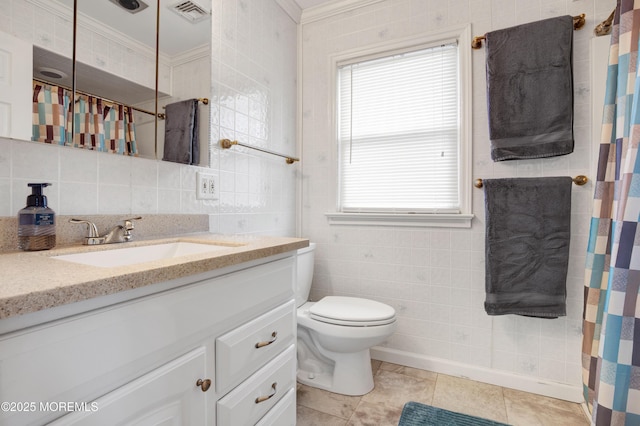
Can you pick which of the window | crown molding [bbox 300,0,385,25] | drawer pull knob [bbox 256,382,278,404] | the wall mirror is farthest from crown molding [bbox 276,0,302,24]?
drawer pull knob [bbox 256,382,278,404]

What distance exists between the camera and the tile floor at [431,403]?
1437 millimetres

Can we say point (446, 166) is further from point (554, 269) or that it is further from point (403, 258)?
point (554, 269)

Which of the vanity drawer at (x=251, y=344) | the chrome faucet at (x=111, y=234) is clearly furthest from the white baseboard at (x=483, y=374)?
the chrome faucet at (x=111, y=234)

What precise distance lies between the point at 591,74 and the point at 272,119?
168cm

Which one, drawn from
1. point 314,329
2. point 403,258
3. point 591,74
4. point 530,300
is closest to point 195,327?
point 314,329

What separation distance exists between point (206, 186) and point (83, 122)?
0.54 m

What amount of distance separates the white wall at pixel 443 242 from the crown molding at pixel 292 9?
0.05 meters

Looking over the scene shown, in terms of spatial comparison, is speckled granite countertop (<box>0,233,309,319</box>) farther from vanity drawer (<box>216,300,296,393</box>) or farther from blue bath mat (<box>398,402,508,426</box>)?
blue bath mat (<box>398,402,508,426</box>)

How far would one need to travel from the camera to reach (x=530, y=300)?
62.3 inches

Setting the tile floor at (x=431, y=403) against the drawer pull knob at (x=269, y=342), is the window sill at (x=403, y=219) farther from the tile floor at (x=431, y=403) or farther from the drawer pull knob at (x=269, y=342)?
the drawer pull knob at (x=269, y=342)

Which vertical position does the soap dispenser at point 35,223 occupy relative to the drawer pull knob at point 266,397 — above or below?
above

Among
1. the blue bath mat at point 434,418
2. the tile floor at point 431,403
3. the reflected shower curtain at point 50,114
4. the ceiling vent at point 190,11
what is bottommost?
the tile floor at point 431,403

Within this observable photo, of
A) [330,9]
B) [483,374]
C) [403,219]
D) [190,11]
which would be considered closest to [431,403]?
[483,374]

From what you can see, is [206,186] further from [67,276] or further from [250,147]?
[67,276]
